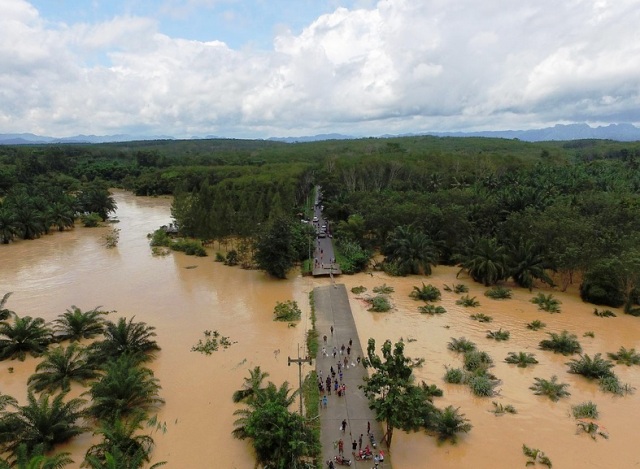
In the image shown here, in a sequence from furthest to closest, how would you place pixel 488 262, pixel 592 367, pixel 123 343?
1. pixel 488 262
2. pixel 123 343
3. pixel 592 367

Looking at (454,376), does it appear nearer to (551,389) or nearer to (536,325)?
(551,389)

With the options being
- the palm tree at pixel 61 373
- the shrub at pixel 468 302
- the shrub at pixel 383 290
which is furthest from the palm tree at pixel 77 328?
the shrub at pixel 468 302

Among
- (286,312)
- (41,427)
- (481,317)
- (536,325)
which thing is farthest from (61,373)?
(536,325)

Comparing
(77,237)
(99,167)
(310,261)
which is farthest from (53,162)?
(310,261)

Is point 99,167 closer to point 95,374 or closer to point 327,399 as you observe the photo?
point 95,374

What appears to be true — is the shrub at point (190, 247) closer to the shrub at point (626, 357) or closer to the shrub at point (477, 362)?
the shrub at point (477, 362)

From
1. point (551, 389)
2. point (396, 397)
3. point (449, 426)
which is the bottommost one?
point (551, 389)
